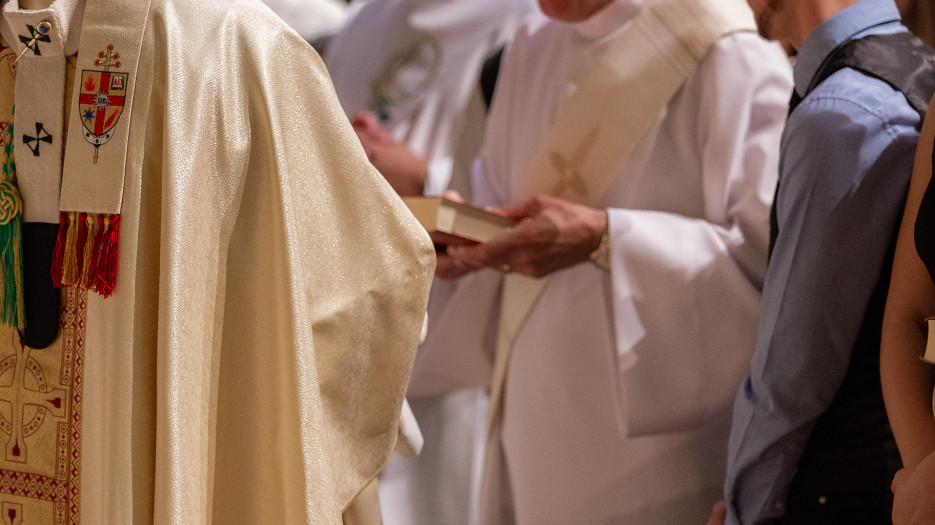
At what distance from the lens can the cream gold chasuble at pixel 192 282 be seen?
1474mm

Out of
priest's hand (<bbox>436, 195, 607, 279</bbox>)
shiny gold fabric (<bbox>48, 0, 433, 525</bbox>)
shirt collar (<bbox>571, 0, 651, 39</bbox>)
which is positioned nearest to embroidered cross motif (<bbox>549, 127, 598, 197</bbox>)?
priest's hand (<bbox>436, 195, 607, 279</bbox>)

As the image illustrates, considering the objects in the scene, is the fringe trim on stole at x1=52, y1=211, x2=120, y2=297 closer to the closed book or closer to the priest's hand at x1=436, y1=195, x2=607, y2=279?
the closed book

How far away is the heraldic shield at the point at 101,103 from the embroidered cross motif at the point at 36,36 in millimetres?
80

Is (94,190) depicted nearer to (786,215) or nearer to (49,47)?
(49,47)

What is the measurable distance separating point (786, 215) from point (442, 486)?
180cm

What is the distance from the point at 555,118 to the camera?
9.00 ft

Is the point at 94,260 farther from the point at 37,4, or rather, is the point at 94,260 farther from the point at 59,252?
the point at 37,4

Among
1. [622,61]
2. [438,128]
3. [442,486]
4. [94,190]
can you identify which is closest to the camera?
[94,190]

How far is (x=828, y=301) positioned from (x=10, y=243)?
131cm

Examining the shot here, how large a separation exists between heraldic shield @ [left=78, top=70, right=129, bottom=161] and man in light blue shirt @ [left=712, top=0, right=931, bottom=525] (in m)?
1.10

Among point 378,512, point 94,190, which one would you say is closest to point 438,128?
point 378,512

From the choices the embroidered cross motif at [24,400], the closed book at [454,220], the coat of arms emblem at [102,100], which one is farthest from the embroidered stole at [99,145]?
the closed book at [454,220]

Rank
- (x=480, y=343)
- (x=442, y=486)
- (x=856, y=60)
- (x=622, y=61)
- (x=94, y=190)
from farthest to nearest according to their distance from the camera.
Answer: (x=442, y=486)
(x=480, y=343)
(x=622, y=61)
(x=856, y=60)
(x=94, y=190)

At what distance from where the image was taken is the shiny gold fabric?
4.83 feet
